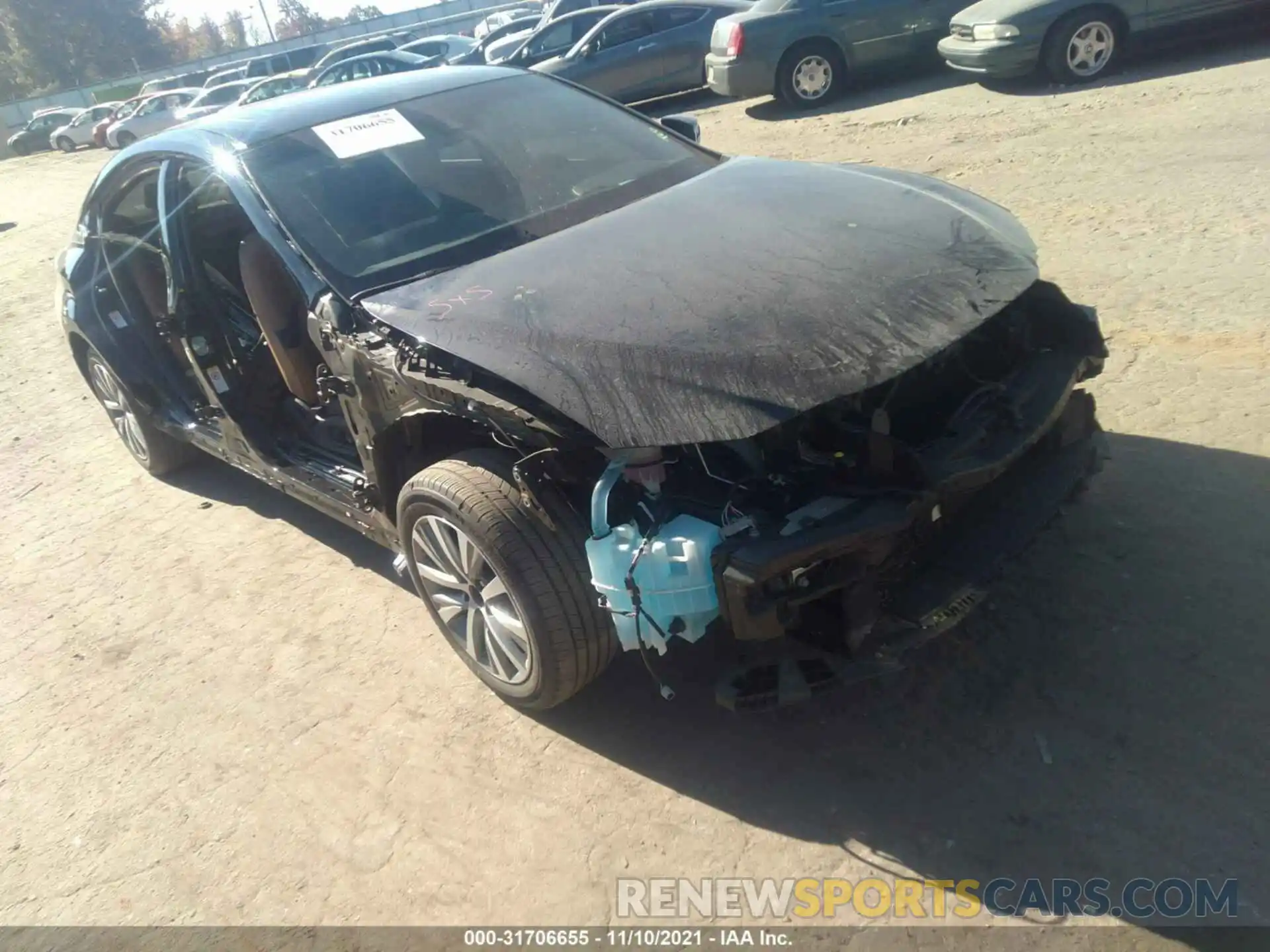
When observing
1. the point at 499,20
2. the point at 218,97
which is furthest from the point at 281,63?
the point at 499,20

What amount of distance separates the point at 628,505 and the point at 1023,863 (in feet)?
4.41

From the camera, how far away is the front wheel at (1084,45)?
8789 mm

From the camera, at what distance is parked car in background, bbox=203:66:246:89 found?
27.3 meters

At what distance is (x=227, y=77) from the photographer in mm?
28500

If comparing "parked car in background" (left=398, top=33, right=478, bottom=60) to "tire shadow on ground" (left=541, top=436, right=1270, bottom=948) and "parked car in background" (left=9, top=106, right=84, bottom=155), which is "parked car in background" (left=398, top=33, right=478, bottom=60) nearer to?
"tire shadow on ground" (left=541, top=436, right=1270, bottom=948)

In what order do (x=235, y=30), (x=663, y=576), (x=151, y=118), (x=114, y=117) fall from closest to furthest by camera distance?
(x=663, y=576) → (x=151, y=118) → (x=114, y=117) → (x=235, y=30)

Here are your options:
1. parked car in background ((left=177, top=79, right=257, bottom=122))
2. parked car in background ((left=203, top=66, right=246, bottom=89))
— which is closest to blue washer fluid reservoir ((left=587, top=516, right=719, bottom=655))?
parked car in background ((left=177, top=79, right=257, bottom=122))

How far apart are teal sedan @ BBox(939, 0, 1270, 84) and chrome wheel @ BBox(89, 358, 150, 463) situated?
25.9ft

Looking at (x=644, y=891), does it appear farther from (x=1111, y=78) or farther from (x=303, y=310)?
(x=1111, y=78)

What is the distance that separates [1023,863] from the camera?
2432 millimetres

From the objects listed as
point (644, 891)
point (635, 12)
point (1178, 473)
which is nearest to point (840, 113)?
point (635, 12)

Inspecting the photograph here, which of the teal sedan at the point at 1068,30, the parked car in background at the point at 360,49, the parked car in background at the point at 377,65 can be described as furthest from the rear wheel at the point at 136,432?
the parked car in background at the point at 360,49

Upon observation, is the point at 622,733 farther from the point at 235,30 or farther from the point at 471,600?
the point at 235,30

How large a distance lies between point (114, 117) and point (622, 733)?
29582 mm
